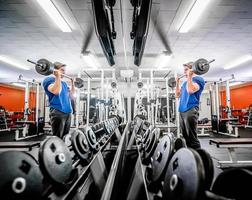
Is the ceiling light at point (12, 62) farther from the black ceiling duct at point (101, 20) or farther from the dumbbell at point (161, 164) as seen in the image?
the dumbbell at point (161, 164)

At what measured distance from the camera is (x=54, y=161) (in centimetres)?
115

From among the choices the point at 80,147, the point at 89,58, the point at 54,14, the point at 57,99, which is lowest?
the point at 80,147

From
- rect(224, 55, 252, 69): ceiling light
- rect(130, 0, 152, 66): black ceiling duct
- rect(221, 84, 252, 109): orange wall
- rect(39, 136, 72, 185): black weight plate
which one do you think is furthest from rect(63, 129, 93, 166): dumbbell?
rect(221, 84, 252, 109): orange wall

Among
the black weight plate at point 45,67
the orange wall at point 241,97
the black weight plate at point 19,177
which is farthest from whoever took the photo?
the orange wall at point 241,97

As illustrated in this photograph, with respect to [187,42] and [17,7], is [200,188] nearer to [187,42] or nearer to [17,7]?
[17,7]

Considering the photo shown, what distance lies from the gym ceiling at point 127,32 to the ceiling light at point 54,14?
8cm

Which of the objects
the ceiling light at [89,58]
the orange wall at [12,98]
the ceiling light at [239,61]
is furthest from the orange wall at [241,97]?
the orange wall at [12,98]

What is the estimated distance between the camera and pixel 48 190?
1.08 metres

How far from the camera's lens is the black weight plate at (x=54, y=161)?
105 cm

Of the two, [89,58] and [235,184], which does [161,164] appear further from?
[89,58]

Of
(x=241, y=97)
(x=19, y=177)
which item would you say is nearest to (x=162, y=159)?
(x=19, y=177)

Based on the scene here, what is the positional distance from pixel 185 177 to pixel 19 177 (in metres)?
0.86

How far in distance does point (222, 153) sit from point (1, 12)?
565cm

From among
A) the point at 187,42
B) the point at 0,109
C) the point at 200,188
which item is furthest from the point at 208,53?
the point at 0,109
